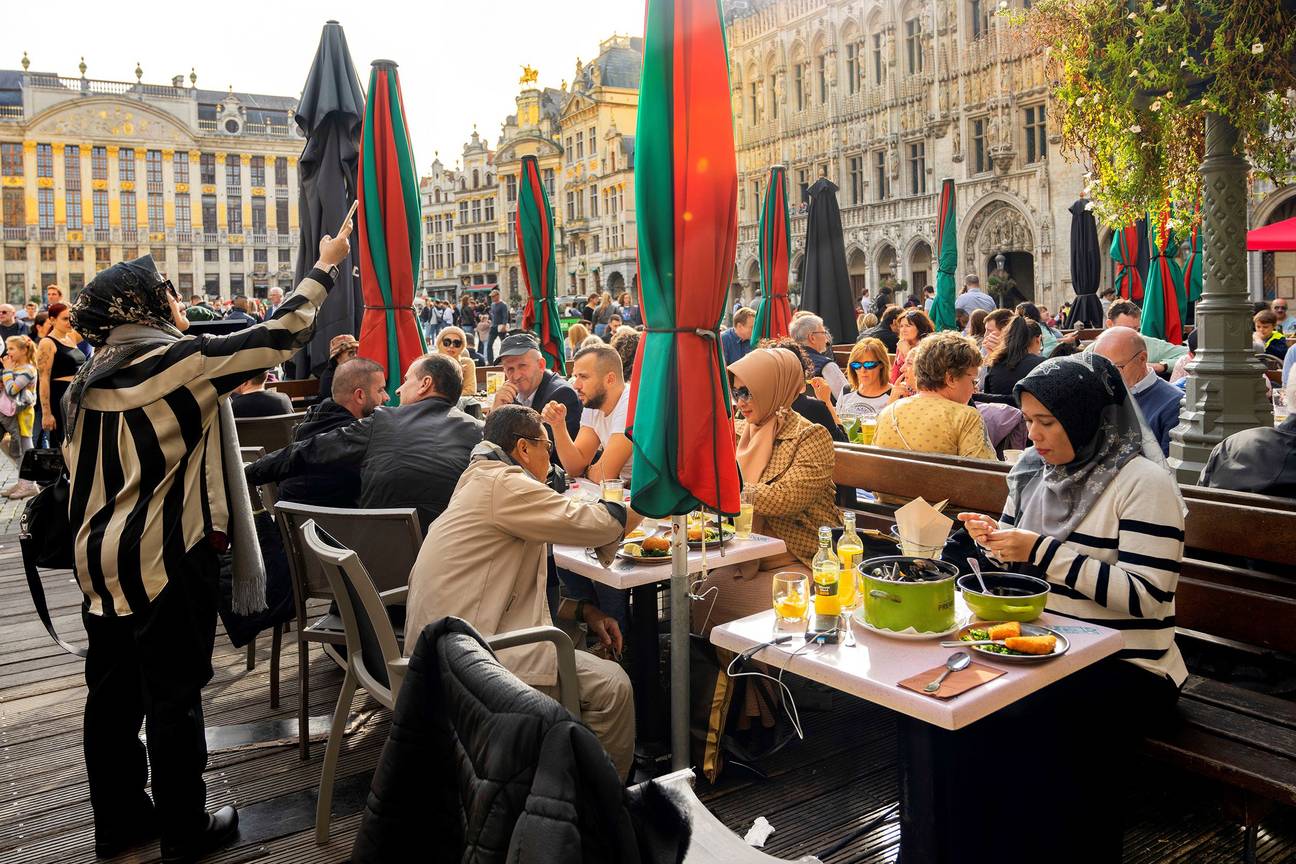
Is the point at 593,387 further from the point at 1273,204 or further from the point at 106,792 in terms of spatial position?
the point at 1273,204

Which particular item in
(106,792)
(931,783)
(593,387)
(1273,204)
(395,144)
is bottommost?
(106,792)

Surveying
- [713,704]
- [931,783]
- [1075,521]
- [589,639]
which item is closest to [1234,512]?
[1075,521]

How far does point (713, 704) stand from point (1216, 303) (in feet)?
14.4

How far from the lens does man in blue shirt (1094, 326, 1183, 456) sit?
5176mm

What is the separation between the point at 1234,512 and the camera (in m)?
3.25

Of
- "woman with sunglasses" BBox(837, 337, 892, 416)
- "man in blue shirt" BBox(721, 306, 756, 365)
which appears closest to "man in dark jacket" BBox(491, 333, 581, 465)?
"woman with sunglasses" BBox(837, 337, 892, 416)

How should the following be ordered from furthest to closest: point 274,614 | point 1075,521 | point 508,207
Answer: point 508,207
point 274,614
point 1075,521

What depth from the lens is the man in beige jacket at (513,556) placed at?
9.56 feet

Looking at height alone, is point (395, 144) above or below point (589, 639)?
Result: above

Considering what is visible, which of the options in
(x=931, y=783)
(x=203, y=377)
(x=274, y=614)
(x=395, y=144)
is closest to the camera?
(x=931, y=783)

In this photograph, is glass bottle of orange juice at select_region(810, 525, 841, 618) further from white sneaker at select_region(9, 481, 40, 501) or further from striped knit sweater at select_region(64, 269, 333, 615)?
white sneaker at select_region(9, 481, 40, 501)

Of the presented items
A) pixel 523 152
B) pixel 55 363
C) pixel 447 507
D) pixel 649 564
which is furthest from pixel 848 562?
pixel 523 152

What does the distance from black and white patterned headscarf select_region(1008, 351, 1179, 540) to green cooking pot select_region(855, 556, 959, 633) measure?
49cm

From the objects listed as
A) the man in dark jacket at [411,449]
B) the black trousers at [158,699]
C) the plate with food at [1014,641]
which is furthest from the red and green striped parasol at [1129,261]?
the black trousers at [158,699]
